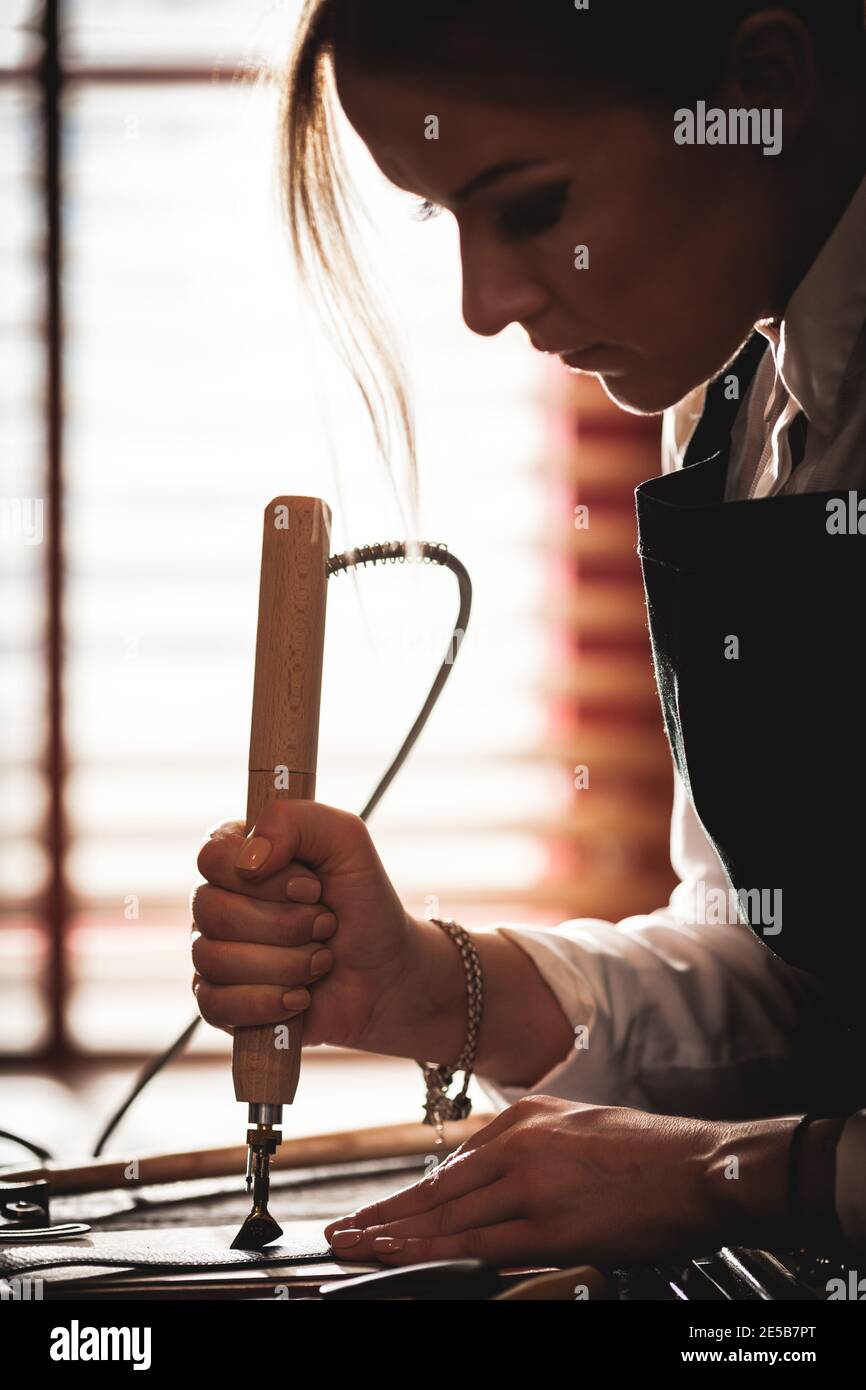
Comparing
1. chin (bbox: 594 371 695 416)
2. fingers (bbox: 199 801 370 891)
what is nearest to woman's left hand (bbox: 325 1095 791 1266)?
fingers (bbox: 199 801 370 891)

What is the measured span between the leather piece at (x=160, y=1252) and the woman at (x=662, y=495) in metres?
0.03

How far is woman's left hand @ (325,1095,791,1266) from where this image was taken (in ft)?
2.31

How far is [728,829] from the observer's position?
3.00ft

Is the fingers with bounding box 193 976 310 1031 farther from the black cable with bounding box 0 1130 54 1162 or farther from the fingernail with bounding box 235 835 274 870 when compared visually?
the black cable with bounding box 0 1130 54 1162

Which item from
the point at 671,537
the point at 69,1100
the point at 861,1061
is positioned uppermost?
the point at 671,537

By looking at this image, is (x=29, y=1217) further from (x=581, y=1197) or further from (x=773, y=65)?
(x=773, y=65)

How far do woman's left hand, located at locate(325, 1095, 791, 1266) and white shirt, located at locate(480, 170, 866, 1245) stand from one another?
0.87 ft

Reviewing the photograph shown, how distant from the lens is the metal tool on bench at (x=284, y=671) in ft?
2.57

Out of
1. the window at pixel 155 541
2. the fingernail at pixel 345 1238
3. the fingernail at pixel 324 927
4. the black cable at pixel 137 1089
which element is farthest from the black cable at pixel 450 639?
the window at pixel 155 541

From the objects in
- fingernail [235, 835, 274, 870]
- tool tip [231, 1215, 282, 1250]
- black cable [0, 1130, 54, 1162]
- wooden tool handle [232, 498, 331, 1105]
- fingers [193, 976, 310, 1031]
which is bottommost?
black cable [0, 1130, 54, 1162]

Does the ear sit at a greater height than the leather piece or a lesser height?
greater

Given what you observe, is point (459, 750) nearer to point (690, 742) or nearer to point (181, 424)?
point (181, 424)

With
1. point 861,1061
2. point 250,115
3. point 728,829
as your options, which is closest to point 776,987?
point 861,1061
